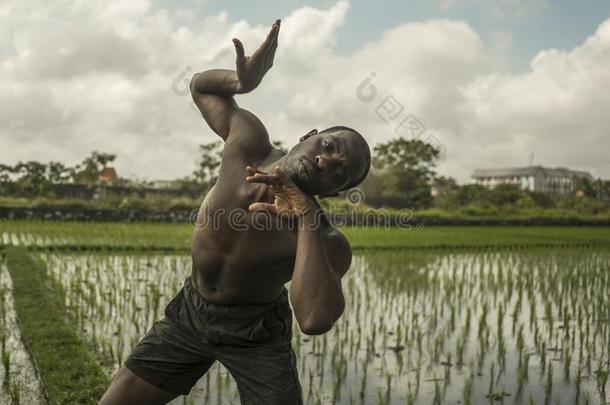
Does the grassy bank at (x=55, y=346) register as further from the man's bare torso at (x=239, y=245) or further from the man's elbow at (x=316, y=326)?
the man's elbow at (x=316, y=326)

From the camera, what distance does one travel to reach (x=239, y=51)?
1.73 m

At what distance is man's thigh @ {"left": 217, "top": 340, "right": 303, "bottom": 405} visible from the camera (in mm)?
1821

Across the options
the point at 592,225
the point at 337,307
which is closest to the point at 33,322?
the point at 337,307

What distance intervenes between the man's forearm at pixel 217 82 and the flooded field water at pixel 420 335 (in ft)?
6.60

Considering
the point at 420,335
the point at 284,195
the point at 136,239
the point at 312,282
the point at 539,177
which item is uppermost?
the point at 539,177

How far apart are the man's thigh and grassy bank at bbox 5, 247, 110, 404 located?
169cm

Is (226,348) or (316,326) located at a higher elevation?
(316,326)

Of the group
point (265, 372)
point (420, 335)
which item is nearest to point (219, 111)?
point (265, 372)

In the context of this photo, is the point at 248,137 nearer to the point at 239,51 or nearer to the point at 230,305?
the point at 239,51

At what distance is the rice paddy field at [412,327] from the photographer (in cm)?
383

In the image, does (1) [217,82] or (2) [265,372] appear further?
(1) [217,82]

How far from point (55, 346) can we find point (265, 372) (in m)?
2.93

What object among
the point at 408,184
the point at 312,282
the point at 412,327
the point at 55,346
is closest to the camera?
the point at 312,282

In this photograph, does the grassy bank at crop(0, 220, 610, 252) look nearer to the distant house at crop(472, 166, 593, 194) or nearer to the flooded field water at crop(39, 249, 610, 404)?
the flooded field water at crop(39, 249, 610, 404)
